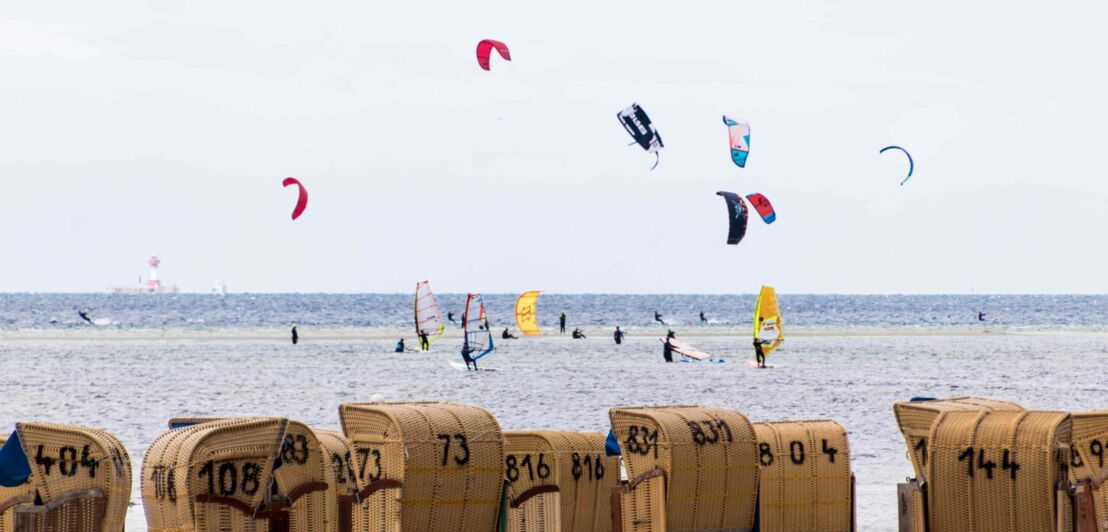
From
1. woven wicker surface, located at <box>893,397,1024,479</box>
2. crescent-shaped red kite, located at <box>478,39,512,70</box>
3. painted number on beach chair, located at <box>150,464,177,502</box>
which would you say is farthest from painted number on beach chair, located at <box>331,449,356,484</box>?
crescent-shaped red kite, located at <box>478,39,512,70</box>

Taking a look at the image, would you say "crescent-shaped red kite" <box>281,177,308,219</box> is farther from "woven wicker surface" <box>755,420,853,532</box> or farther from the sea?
"woven wicker surface" <box>755,420,853,532</box>

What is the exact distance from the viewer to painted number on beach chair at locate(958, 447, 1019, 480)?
11.3 meters

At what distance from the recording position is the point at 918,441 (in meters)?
12.2

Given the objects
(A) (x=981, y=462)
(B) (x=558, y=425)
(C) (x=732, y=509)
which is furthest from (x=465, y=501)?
(B) (x=558, y=425)

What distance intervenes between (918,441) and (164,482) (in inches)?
241

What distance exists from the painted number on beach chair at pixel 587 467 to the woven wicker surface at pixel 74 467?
14.1ft

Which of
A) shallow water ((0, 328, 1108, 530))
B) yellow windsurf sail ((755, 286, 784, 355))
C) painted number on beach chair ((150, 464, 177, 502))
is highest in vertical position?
yellow windsurf sail ((755, 286, 784, 355))

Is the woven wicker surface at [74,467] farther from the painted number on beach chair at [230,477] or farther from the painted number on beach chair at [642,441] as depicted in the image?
the painted number on beach chair at [642,441]

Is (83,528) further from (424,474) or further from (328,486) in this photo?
(424,474)

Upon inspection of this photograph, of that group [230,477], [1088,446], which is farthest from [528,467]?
[1088,446]

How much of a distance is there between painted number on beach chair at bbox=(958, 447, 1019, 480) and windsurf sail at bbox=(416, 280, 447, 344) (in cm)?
4882

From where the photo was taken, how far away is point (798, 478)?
42.1 feet

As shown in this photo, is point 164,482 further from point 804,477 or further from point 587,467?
point 804,477

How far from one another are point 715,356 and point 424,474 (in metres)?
56.6
